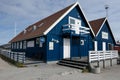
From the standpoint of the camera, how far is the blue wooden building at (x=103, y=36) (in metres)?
23.4

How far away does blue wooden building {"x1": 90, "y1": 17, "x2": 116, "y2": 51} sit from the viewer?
2335cm

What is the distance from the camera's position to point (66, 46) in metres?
17.6

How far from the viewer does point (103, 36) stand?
81.9ft

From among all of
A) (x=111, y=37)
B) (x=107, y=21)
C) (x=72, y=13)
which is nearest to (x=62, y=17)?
(x=72, y=13)

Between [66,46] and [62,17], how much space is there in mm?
3362

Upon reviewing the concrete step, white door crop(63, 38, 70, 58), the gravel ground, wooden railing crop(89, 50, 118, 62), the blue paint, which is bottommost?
the gravel ground

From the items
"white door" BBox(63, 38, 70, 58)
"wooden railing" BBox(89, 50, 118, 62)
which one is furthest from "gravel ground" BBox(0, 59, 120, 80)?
"white door" BBox(63, 38, 70, 58)

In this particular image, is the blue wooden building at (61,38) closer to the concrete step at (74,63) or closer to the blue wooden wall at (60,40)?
the blue wooden wall at (60,40)

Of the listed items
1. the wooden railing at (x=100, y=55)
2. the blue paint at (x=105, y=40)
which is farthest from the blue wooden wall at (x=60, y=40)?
the blue paint at (x=105, y=40)

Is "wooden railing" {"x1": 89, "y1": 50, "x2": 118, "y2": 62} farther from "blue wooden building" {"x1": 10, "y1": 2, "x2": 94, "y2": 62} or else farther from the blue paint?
the blue paint

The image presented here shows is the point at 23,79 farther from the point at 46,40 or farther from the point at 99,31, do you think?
the point at 99,31

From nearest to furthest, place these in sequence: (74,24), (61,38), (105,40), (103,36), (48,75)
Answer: (48,75)
(61,38)
(74,24)
(103,36)
(105,40)

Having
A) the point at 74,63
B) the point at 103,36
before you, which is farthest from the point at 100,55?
the point at 103,36

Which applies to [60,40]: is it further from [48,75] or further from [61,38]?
[48,75]
